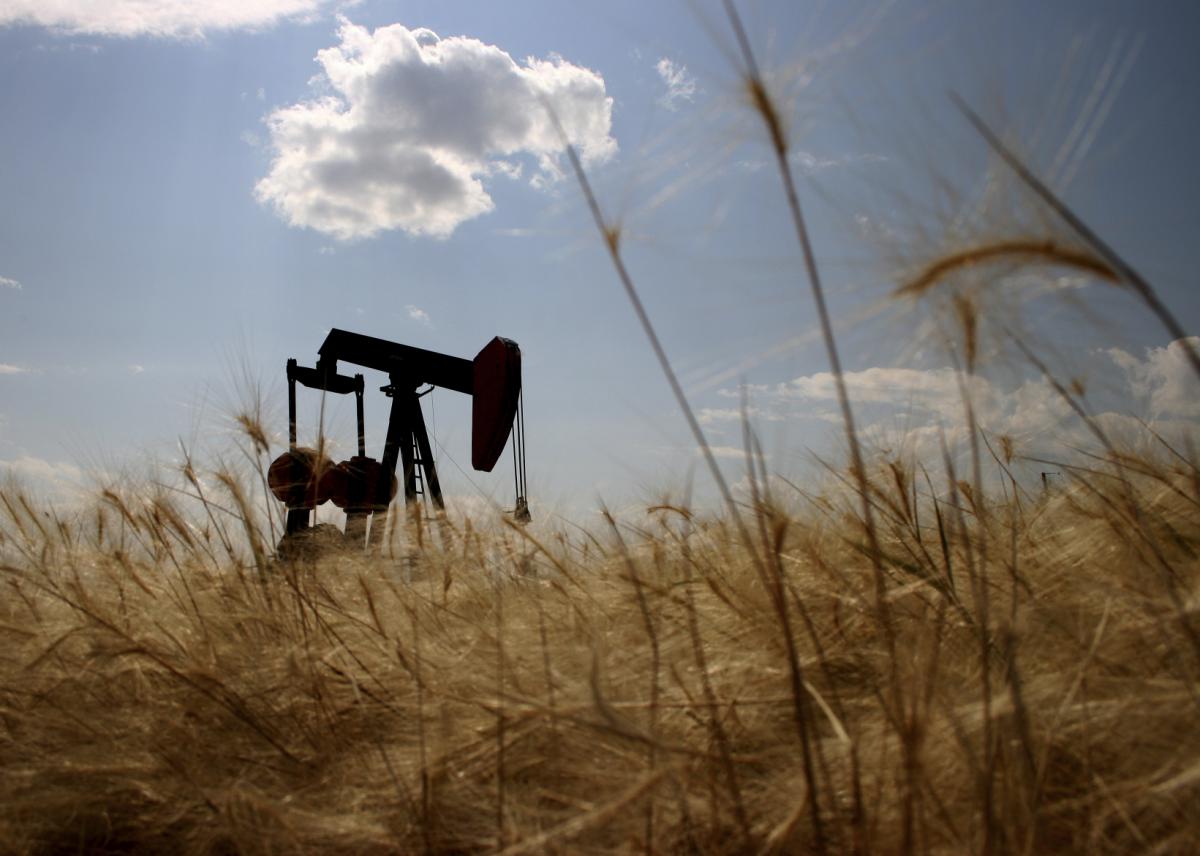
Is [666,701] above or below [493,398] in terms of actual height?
below

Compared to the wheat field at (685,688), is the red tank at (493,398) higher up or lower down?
higher up

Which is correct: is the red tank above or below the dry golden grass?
above

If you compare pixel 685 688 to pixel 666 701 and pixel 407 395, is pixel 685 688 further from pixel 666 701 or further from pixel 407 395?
pixel 407 395

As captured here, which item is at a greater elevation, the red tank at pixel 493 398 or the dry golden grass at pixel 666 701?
the red tank at pixel 493 398

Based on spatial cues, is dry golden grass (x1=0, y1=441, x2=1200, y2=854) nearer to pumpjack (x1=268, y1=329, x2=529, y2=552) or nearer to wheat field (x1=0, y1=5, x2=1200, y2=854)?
wheat field (x1=0, y1=5, x2=1200, y2=854)

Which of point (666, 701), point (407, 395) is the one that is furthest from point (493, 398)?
point (666, 701)

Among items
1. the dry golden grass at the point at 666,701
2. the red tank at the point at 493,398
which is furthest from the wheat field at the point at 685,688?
the red tank at the point at 493,398

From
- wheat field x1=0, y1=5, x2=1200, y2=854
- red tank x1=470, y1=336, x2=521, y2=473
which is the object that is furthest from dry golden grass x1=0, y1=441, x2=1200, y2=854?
red tank x1=470, y1=336, x2=521, y2=473

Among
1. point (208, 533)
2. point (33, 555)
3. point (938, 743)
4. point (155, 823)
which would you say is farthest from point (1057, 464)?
point (33, 555)

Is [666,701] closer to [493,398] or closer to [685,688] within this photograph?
[685,688]

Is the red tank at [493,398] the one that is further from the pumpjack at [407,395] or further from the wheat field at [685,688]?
the wheat field at [685,688]

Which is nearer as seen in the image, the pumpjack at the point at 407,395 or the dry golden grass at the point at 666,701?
the dry golden grass at the point at 666,701

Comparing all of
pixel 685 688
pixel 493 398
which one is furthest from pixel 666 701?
pixel 493 398

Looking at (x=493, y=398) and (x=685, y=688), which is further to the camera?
(x=493, y=398)
